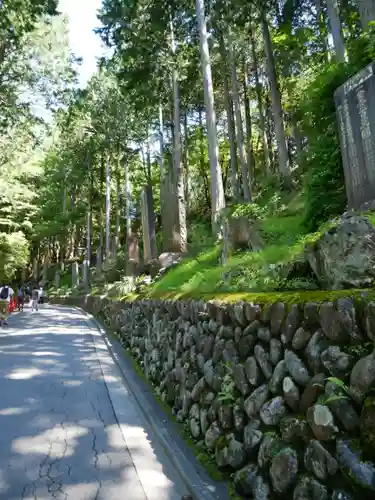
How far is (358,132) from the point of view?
245 inches

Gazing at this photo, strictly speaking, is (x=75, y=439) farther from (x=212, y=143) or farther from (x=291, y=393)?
(x=212, y=143)

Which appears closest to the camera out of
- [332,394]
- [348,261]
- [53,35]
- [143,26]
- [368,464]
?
[368,464]

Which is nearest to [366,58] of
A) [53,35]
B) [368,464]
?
[368,464]

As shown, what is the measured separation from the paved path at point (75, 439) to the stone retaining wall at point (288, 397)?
69 cm

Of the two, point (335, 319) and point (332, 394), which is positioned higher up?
point (335, 319)

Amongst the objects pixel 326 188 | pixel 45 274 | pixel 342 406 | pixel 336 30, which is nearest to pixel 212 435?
pixel 342 406

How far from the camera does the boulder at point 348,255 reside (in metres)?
3.13

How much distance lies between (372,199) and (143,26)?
55.2ft

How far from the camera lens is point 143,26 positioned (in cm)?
1902

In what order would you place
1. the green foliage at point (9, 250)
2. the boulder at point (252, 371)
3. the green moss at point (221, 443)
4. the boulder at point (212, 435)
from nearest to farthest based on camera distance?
Result: the boulder at point (252, 371)
the green moss at point (221, 443)
the boulder at point (212, 435)
the green foliage at point (9, 250)

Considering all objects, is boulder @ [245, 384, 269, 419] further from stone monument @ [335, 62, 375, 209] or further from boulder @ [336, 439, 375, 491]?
stone monument @ [335, 62, 375, 209]

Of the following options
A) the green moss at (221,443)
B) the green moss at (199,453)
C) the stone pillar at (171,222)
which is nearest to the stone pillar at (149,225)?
the stone pillar at (171,222)

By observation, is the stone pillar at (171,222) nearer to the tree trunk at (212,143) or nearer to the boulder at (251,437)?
the tree trunk at (212,143)

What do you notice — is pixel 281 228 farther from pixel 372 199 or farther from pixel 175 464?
pixel 175 464
